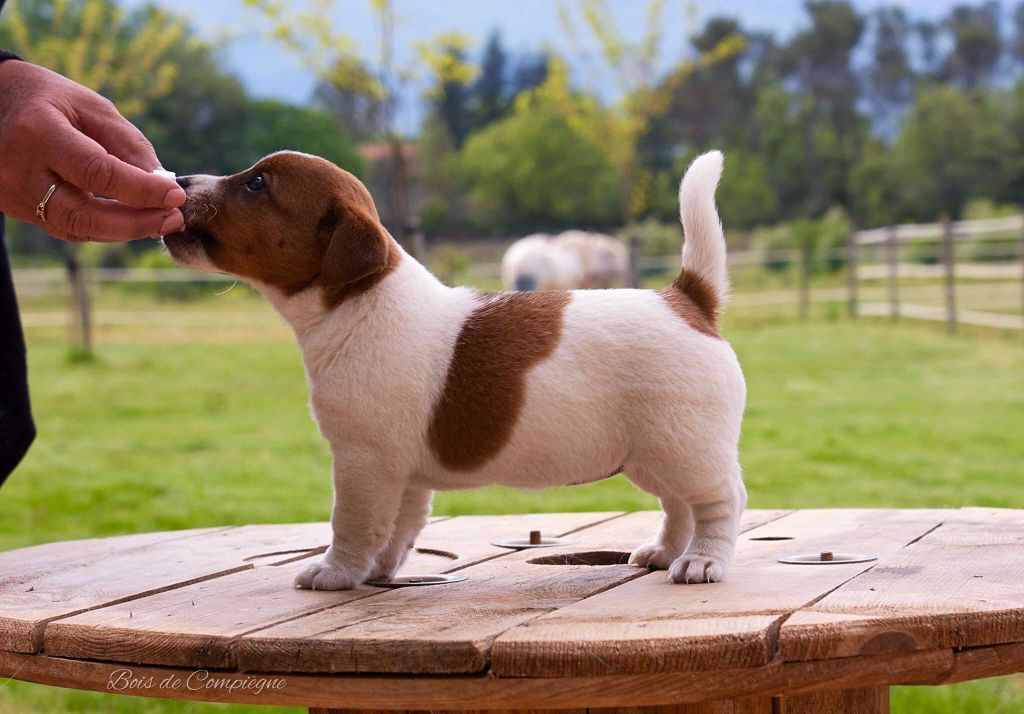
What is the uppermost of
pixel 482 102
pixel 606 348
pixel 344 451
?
pixel 482 102

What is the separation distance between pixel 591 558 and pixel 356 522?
1.99ft

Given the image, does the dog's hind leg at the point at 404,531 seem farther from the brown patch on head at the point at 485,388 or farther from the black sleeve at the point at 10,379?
the black sleeve at the point at 10,379

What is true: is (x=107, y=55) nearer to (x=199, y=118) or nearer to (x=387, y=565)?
(x=199, y=118)

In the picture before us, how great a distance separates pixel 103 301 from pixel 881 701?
2131 centimetres

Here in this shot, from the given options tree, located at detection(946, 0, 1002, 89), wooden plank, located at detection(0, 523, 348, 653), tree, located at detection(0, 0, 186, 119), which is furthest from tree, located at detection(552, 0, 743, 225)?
wooden plank, located at detection(0, 523, 348, 653)

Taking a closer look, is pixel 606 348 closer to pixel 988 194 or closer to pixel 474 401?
pixel 474 401

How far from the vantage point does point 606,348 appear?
2.02 m

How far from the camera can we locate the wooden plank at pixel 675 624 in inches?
58.2

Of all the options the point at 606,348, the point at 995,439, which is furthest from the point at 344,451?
the point at 995,439

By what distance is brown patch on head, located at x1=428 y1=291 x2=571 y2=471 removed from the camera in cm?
199

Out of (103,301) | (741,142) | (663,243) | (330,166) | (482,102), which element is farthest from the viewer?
(482,102)

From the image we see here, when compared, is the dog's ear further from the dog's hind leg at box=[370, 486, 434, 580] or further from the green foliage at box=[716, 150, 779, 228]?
the green foliage at box=[716, 150, 779, 228]

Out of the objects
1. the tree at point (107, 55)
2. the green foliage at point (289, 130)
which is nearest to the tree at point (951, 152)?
the green foliage at point (289, 130)

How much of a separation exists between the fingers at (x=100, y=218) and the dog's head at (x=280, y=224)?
4 centimetres
